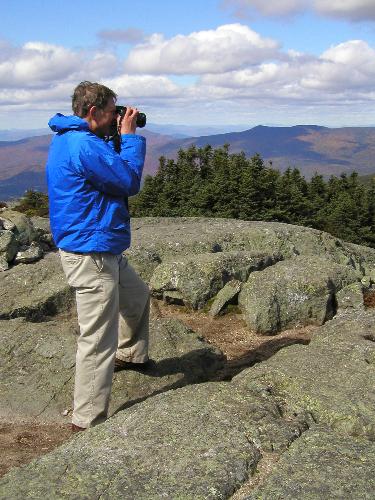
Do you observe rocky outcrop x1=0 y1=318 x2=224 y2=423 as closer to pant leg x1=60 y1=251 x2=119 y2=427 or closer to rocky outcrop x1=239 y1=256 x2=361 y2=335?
pant leg x1=60 y1=251 x2=119 y2=427

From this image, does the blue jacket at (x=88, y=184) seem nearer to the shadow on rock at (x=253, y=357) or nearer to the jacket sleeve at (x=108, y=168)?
the jacket sleeve at (x=108, y=168)

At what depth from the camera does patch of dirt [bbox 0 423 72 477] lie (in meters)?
7.64

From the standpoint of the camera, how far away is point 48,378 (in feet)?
32.4

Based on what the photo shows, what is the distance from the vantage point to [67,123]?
288 inches

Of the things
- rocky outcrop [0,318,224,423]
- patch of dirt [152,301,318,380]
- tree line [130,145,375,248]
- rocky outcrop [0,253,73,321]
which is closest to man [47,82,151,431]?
rocky outcrop [0,318,224,423]

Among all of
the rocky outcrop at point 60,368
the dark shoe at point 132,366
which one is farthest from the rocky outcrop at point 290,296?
the dark shoe at point 132,366

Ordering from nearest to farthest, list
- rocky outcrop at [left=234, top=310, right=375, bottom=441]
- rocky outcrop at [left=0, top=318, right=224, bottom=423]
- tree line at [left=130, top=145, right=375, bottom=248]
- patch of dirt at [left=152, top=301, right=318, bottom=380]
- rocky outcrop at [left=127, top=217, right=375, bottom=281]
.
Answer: rocky outcrop at [left=234, top=310, right=375, bottom=441] → rocky outcrop at [left=0, top=318, right=224, bottom=423] → patch of dirt at [left=152, top=301, right=318, bottom=380] → rocky outcrop at [left=127, top=217, right=375, bottom=281] → tree line at [left=130, top=145, right=375, bottom=248]

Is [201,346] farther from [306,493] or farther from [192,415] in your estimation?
[306,493]

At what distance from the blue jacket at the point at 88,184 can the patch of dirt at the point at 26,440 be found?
3.06m

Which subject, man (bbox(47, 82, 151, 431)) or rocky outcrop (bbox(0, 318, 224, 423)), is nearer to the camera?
man (bbox(47, 82, 151, 431))

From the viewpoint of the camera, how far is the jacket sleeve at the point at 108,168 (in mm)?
7074

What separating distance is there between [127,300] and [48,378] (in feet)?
7.96

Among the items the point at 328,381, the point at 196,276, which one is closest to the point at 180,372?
the point at 328,381

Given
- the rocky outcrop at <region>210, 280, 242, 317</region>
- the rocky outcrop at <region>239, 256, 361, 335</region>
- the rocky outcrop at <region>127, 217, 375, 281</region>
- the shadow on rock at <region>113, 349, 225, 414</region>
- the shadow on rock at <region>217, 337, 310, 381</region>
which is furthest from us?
the rocky outcrop at <region>127, 217, 375, 281</region>
